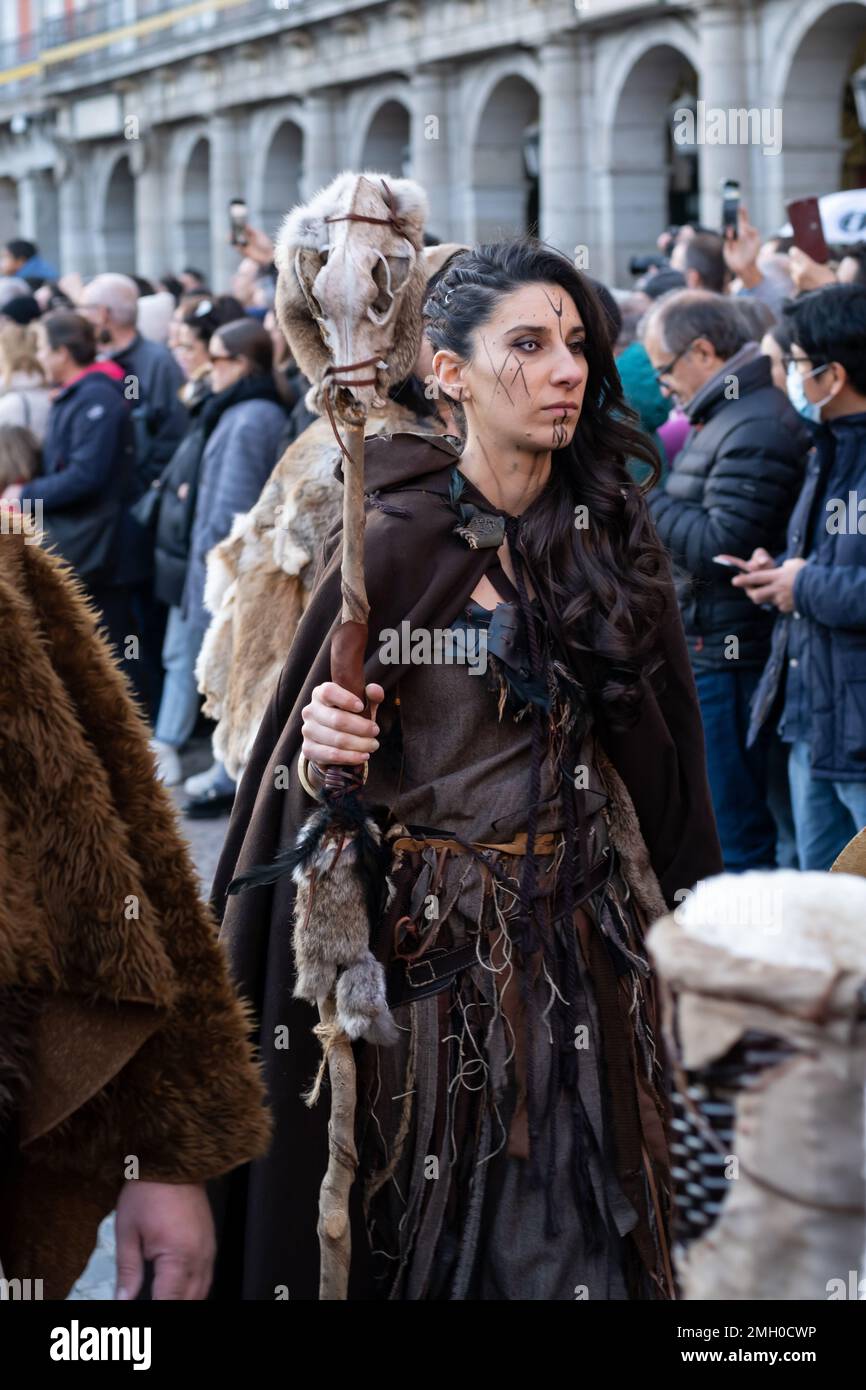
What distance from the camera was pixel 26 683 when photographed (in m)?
2.05

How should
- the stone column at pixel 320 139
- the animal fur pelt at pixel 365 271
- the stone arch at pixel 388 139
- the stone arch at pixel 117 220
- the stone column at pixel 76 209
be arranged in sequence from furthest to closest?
the stone column at pixel 76 209, the stone arch at pixel 117 220, the stone column at pixel 320 139, the stone arch at pixel 388 139, the animal fur pelt at pixel 365 271

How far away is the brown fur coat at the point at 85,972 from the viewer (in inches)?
78.7

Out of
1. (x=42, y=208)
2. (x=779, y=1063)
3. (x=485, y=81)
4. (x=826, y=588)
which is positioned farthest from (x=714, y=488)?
(x=42, y=208)

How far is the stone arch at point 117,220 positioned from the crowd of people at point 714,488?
35453 millimetres

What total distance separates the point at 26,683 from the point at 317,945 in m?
0.77

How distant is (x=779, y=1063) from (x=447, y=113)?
1063 inches

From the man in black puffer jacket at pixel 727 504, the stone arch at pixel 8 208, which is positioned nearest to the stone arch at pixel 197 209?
the stone arch at pixel 8 208

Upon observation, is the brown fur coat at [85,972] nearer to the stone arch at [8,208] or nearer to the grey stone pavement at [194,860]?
the grey stone pavement at [194,860]

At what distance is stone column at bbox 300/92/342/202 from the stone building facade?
0.12 feet

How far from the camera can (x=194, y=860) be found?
2.50 metres

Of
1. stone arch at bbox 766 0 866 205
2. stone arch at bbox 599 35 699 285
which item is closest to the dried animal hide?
stone arch at bbox 766 0 866 205

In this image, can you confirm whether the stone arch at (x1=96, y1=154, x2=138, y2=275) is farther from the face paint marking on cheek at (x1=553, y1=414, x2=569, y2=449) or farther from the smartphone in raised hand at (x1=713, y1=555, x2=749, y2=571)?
the face paint marking on cheek at (x1=553, y1=414, x2=569, y2=449)

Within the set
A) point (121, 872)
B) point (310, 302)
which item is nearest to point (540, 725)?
point (310, 302)

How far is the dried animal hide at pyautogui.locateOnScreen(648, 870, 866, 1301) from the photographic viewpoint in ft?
3.98
